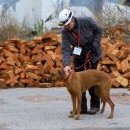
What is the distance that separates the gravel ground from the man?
1.95ft

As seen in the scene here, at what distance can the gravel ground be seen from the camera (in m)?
10.4

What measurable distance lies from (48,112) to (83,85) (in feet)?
3.50

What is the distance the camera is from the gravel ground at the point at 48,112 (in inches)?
411

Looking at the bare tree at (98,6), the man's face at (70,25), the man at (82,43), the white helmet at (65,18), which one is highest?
the white helmet at (65,18)

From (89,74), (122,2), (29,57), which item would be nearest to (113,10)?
(122,2)

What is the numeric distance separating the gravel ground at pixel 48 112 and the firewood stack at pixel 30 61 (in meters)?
0.38

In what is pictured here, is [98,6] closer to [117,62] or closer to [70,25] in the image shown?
[117,62]

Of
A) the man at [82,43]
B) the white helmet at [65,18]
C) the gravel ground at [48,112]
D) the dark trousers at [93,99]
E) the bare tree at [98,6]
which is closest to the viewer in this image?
the gravel ground at [48,112]

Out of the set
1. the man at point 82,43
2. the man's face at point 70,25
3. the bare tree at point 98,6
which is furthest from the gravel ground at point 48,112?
the bare tree at point 98,6

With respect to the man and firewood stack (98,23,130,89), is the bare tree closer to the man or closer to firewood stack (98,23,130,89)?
firewood stack (98,23,130,89)

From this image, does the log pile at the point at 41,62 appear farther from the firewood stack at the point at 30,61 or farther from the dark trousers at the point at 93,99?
the dark trousers at the point at 93,99

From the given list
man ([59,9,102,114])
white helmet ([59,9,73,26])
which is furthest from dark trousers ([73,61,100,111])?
white helmet ([59,9,73,26])

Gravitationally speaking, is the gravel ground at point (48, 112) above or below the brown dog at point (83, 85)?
below

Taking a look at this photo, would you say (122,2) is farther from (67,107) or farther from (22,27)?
(67,107)
